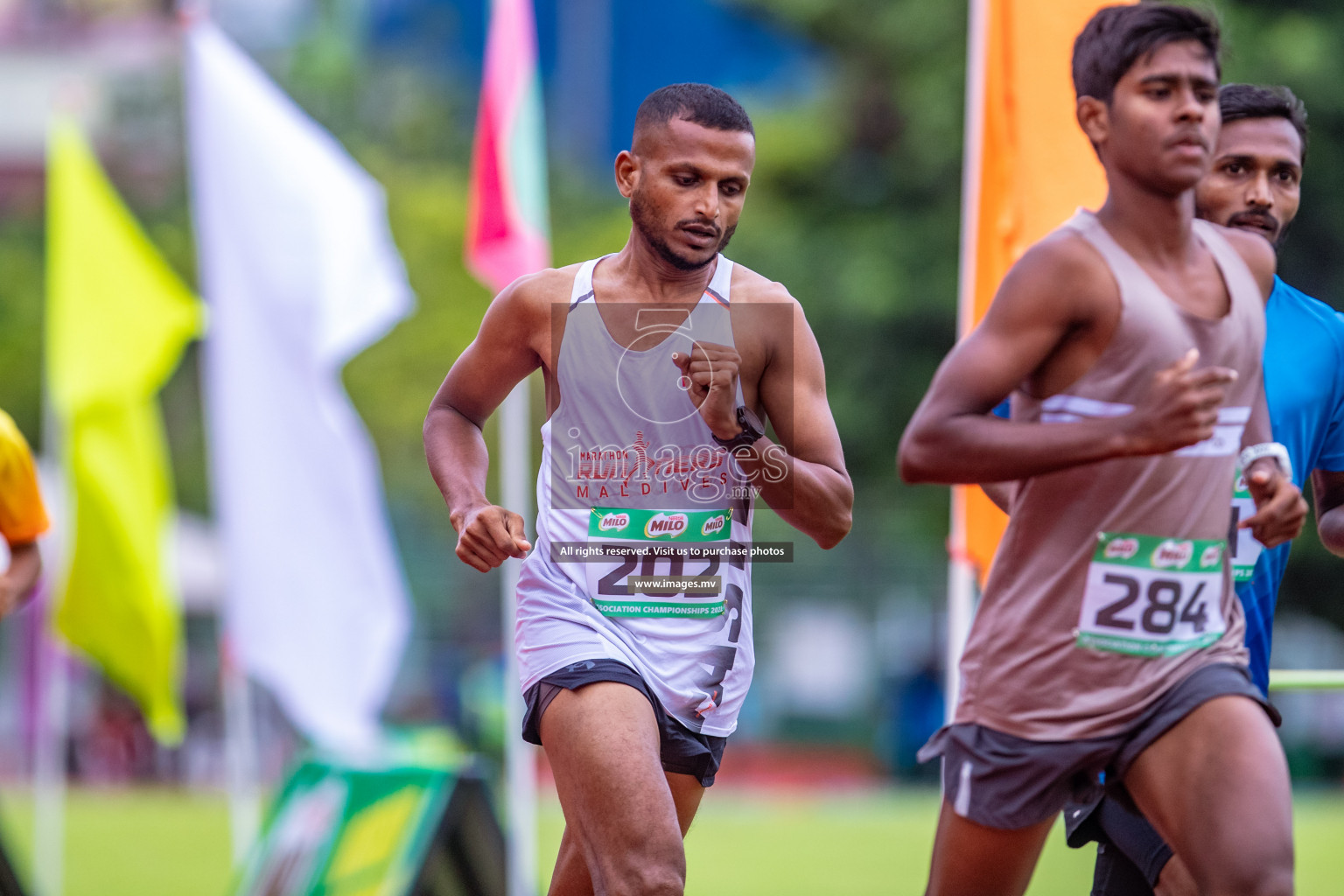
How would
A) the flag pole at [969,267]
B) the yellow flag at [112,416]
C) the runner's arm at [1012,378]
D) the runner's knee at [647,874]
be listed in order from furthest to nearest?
the yellow flag at [112,416], the flag pole at [969,267], the runner's knee at [647,874], the runner's arm at [1012,378]

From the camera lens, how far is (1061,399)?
369 cm

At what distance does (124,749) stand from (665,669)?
2384cm

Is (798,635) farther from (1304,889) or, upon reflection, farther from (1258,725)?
(1258,725)

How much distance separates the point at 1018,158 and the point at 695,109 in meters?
1.97

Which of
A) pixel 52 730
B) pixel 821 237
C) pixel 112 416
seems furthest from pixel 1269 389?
pixel 821 237

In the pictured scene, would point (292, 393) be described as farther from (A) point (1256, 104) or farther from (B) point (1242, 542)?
(B) point (1242, 542)

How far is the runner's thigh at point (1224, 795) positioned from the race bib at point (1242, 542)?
711mm

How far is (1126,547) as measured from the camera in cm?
369

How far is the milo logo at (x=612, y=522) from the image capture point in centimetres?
441

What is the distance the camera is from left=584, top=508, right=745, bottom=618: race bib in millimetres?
4398

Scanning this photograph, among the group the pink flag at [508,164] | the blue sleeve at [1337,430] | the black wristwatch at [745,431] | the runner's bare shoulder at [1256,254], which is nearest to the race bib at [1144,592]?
the runner's bare shoulder at [1256,254]

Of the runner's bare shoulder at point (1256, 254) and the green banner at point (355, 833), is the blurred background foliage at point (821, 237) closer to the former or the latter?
the green banner at point (355, 833)

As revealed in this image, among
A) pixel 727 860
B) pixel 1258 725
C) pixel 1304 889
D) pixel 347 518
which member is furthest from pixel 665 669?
pixel 727 860

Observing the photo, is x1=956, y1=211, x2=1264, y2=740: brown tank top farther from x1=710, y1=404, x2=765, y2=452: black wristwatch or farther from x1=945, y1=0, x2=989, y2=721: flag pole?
x1=945, y1=0, x2=989, y2=721: flag pole
